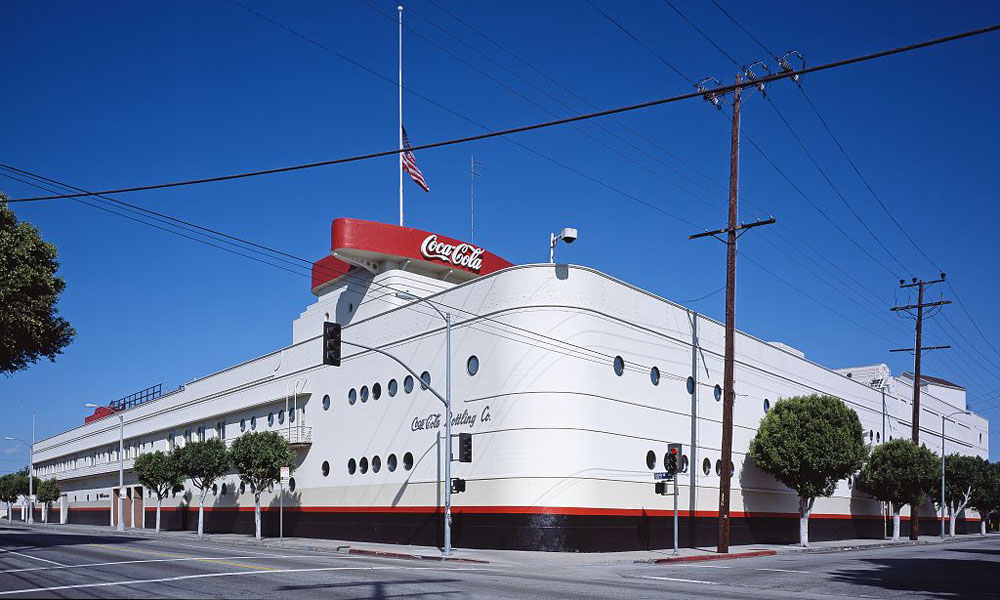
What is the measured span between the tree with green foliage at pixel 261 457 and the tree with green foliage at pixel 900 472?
1300 inches

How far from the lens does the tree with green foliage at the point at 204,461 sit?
4794cm

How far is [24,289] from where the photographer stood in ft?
89.3

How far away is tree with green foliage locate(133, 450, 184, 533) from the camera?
53062 millimetres

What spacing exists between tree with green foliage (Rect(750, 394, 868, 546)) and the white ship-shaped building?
2.03 meters

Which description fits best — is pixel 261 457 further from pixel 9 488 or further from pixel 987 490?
pixel 9 488

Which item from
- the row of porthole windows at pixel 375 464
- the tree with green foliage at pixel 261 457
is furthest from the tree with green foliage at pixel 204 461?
the row of porthole windows at pixel 375 464

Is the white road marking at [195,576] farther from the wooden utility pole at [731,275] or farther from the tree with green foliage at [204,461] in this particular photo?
the tree with green foliage at [204,461]

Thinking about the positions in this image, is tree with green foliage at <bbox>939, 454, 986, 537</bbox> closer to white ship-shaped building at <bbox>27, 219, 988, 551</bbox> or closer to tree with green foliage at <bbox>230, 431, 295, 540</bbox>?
white ship-shaped building at <bbox>27, 219, 988, 551</bbox>

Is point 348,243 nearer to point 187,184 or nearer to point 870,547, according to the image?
point 187,184

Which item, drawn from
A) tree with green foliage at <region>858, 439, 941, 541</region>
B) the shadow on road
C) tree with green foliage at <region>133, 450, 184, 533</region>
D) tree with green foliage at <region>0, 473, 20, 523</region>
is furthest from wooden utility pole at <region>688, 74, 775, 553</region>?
tree with green foliage at <region>0, 473, 20, 523</region>

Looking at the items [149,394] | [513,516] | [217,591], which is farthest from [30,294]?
[149,394]

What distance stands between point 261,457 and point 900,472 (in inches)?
1420

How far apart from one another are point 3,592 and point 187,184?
918 centimetres

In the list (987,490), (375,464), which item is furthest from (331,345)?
(987,490)
